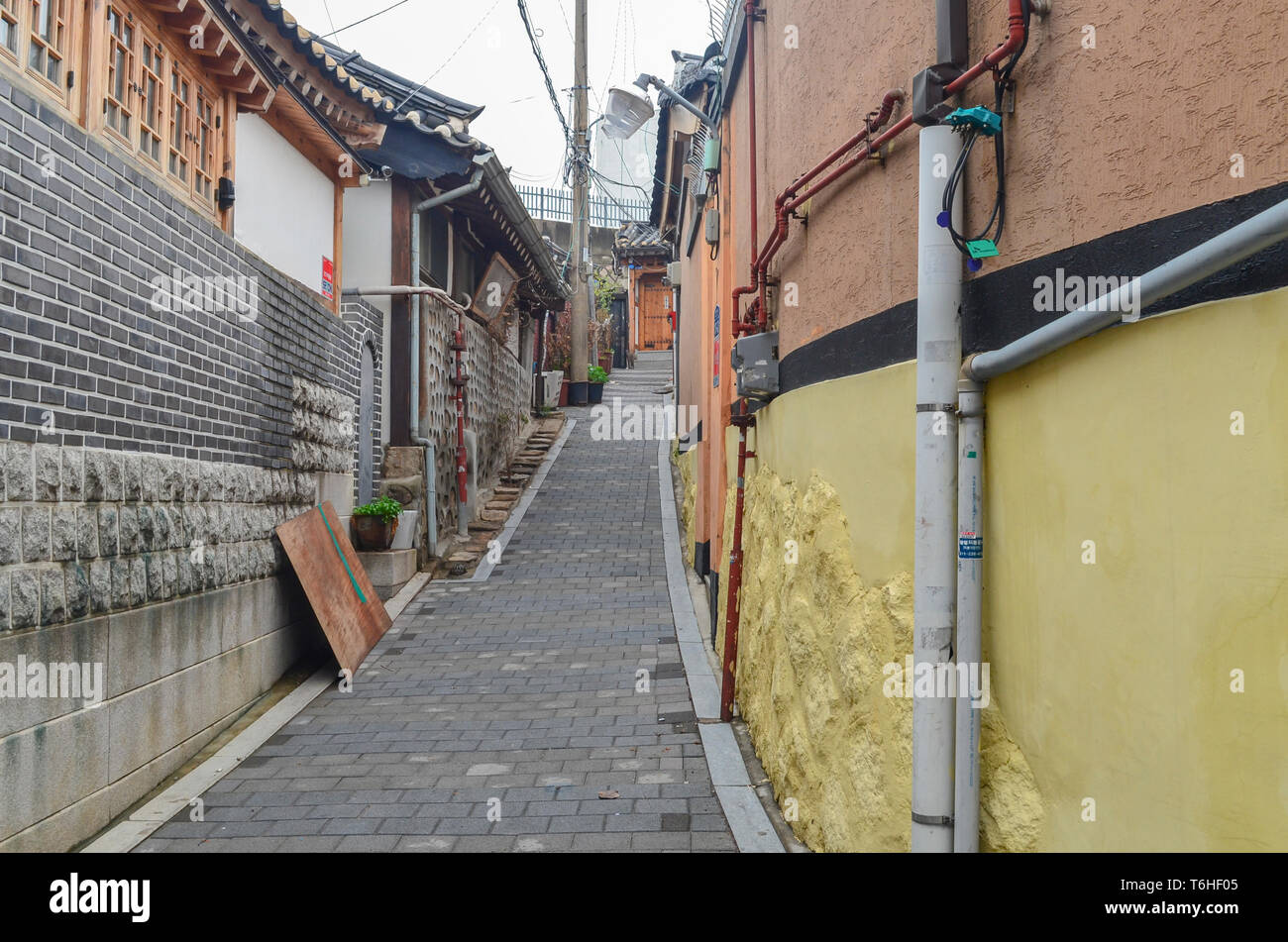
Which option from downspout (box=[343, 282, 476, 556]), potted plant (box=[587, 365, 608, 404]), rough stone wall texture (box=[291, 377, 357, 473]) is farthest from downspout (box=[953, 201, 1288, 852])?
potted plant (box=[587, 365, 608, 404])

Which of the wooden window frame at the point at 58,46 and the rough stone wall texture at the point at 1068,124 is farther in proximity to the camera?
the wooden window frame at the point at 58,46

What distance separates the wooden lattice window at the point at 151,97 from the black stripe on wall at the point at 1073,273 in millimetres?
4426

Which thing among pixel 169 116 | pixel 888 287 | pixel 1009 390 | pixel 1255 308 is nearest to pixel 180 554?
pixel 169 116

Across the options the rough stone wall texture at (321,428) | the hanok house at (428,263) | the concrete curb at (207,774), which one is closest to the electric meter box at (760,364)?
the concrete curb at (207,774)

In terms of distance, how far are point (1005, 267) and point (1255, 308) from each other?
107 centimetres

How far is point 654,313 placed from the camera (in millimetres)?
35781

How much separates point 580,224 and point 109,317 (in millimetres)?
19607

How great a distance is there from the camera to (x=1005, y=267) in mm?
2967

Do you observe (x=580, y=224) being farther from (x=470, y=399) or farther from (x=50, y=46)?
(x=50, y=46)

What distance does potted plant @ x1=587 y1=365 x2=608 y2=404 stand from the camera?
26.3 meters

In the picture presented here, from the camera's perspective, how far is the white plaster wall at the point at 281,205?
752 centimetres

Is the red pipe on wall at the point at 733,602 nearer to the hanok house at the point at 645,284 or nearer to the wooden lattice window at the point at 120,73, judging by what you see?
the wooden lattice window at the point at 120,73

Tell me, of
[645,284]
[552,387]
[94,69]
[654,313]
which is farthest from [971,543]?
[654,313]
